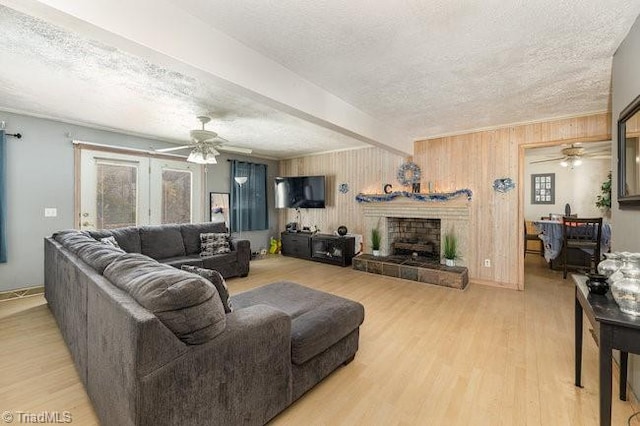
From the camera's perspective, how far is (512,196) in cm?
415

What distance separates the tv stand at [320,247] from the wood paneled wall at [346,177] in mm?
458

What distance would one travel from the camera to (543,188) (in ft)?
23.3

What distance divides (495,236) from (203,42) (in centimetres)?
457

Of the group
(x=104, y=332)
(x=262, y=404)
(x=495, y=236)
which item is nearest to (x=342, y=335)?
(x=262, y=404)

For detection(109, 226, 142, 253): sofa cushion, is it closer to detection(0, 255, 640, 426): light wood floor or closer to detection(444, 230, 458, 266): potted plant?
detection(0, 255, 640, 426): light wood floor

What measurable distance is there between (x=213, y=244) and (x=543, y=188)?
8059 millimetres

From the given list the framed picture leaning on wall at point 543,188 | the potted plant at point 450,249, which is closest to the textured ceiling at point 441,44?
the potted plant at point 450,249

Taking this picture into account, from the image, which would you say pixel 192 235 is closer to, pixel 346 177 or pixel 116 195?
pixel 116 195

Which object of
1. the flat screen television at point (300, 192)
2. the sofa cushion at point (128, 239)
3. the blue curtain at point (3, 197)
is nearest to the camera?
the blue curtain at point (3, 197)

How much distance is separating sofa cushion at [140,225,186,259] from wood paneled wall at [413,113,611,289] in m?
4.55

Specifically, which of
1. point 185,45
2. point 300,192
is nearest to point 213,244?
point 300,192

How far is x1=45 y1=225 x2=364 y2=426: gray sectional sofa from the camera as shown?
1138mm

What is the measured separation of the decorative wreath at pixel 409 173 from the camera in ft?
16.5

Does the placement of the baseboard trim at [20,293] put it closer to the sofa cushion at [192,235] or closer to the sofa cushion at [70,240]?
the sofa cushion at [70,240]
